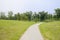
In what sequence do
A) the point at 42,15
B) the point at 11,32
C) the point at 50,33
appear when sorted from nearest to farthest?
the point at 11,32 < the point at 50,33 < the point at 42,15

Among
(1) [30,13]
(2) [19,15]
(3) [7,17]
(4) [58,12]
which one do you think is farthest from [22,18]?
(4) [58,12]

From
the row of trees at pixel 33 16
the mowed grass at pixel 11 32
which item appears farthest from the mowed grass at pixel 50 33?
the row of trees at pixel 33 16

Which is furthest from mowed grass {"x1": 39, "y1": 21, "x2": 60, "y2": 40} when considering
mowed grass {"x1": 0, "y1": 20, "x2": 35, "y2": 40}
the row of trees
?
the row of trees

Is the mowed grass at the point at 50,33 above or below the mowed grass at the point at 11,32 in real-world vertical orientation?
below

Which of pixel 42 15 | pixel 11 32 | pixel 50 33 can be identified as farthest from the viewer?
pixel 42 15

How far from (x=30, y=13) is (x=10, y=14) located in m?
13.2

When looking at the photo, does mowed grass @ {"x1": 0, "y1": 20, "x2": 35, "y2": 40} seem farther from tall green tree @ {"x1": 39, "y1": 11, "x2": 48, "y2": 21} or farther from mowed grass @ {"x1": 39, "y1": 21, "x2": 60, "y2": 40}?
tall green tree @ {"x1": 39, "y1": 11, "x2": 48, "y2": 21}

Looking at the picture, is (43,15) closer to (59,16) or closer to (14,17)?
(59,16)

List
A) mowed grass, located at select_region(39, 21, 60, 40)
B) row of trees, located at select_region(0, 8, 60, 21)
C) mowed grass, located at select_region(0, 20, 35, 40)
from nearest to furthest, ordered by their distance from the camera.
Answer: mowed grass, located at select_region(0, 20, 35, 40), mowed grass, located at select_region(39, 21, 60, 40), row of trees, located at select_region(0, 8, 60, 21)

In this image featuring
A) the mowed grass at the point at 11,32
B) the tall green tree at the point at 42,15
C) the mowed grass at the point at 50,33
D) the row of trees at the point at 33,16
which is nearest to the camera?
the mowed grass at the point at 11,32

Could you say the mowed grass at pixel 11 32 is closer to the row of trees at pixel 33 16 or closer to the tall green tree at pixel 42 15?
the row of trees at pixel 33 16

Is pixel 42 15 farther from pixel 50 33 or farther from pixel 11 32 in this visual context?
pixel 11 32

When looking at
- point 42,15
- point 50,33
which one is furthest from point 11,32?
point 42,15

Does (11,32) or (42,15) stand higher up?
(11,32)
